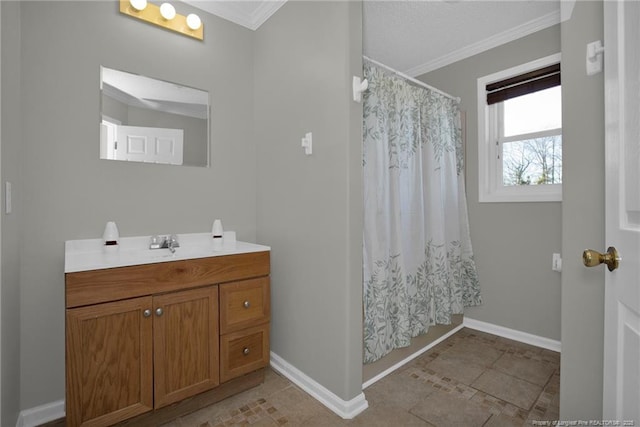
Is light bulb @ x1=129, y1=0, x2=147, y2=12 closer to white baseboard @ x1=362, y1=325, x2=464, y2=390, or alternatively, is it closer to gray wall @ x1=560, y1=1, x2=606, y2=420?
gray wall @ x1=560, y1=1, x2=606, y2=420

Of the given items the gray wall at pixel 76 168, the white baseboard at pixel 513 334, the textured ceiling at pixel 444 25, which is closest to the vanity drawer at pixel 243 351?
the gray wall at pixel 76 168

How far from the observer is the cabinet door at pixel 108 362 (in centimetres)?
124

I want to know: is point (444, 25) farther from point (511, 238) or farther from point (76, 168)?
point (76, 168)

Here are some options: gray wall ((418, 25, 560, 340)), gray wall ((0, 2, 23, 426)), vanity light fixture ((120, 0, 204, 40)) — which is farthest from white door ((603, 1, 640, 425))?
vanity light fixture ((120, 0, 204, 40))

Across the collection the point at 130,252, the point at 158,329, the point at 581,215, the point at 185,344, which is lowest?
the point at 185,344

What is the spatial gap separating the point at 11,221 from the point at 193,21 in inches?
58.6

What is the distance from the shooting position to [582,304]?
1.09 m

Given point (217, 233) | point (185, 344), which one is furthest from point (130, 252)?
point (185, 344)

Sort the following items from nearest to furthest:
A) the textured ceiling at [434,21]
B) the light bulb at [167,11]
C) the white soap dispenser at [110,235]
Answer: the white soap dispenser at [110,235]
the light bulb at [167,11]
the textured ceiling at [434,21]

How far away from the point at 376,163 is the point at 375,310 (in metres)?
0.87

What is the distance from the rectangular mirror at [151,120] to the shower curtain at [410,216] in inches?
43.5

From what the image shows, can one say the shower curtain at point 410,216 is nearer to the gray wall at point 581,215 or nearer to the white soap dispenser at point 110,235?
the gray wall at point 581,215

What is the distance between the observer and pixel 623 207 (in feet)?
2.41

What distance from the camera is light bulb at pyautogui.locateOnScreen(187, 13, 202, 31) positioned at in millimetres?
1908
